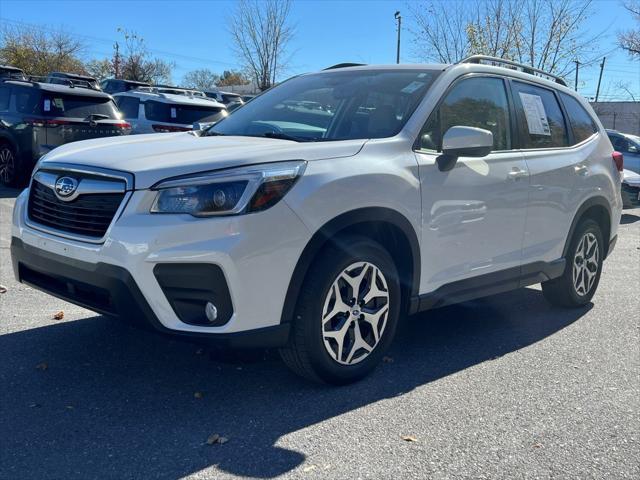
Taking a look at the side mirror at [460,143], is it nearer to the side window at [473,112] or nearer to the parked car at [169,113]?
the side window at [473,112]

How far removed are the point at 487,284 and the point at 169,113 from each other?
964cm

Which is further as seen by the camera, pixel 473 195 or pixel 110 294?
pixel 473 195

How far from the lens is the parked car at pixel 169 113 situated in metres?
12.9

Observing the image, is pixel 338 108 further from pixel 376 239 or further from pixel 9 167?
pixel 9 167

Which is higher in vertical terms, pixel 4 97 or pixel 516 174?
pixel 4 97

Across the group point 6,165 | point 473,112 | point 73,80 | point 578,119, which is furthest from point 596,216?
point 73,80

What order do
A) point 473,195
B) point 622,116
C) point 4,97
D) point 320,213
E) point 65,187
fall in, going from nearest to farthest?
point 320,213 → point 65,187 → point 473,195 → point 4,97 → point 622,116

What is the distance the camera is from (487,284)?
460 cm

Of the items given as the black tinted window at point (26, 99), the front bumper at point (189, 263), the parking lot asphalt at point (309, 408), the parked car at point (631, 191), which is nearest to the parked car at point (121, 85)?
the black tinted window at point (26, 99)

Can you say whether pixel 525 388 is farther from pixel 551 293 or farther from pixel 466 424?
pixel 551 293

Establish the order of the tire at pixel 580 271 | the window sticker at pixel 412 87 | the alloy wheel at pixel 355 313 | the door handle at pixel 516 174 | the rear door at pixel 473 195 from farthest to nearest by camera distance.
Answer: the tire at pixel 580 271, the door handle at pixel 516 174, the window sticker at pixel 412 87, the rear door at pixel 473 195, the alloy wheel at pixel 355 313

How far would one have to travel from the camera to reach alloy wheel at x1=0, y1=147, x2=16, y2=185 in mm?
10930

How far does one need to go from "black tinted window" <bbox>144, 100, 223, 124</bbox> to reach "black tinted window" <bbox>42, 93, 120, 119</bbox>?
147 centimetres

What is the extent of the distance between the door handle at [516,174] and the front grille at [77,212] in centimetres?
259
